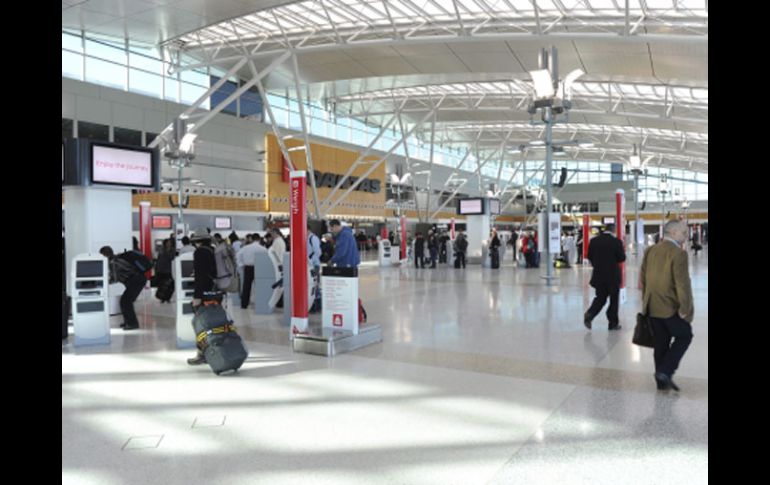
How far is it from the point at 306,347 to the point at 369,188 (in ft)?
107

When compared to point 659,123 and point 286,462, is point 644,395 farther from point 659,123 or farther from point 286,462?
point 659,123

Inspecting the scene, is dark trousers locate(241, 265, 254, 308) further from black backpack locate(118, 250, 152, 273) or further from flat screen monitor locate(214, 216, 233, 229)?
flat screen monitor locate(214, 216, 233, 229)

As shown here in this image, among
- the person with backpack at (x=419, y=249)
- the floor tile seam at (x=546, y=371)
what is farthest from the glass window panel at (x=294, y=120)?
the floor tile seam at (x=546, y=371)

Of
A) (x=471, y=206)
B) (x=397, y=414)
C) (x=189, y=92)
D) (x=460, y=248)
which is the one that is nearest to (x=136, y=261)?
(x=397, y=414)

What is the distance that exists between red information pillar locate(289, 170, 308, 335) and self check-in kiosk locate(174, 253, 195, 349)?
1.33 meters

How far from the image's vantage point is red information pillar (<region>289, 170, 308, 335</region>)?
727cm

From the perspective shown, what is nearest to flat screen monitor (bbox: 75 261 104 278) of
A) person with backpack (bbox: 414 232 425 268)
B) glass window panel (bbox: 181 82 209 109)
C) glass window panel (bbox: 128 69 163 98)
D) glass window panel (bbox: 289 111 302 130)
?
person with backpack (bbox: 414 232 425 268)

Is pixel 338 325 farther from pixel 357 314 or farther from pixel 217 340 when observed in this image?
pixel 217 340

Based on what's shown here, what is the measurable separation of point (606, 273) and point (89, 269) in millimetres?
7436

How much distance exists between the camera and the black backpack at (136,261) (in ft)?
28.6

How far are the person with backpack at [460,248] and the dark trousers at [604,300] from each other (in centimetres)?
1382

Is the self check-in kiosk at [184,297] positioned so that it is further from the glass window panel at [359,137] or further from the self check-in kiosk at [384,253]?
the glass window panel at [359,137]

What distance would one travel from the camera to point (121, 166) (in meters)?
9.64

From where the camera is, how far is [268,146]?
31.6 m
